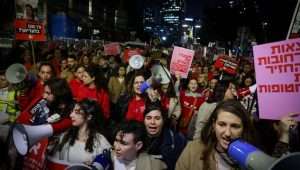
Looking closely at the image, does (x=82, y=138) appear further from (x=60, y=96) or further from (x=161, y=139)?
(x=60, y=96)

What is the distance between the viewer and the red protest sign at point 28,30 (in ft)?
34.6

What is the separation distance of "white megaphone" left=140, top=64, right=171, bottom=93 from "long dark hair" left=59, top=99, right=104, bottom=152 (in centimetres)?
178

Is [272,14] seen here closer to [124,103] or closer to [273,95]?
[124,103]

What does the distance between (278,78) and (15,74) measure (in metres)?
4.54

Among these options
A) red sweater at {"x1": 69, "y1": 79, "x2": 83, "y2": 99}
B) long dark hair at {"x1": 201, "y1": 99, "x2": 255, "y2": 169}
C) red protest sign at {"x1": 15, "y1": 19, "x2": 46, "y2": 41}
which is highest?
red protest sign at {"x1": 15, "y1": 19, "x2": 46, "y2": 41}

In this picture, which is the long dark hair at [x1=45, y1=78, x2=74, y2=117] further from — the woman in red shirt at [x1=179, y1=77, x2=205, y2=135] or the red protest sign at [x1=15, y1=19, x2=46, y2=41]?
the red protest sign at [x1=15, y1=19, x2=46, y2=41]

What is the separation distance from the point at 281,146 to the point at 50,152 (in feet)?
7.13

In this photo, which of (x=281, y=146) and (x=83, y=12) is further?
(x=83, y=12)

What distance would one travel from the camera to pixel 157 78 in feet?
23.7

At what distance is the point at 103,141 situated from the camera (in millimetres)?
4598

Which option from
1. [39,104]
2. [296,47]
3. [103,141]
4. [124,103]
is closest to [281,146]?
[296,47]

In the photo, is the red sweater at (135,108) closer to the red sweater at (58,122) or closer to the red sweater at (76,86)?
the red sweater at (76,86)

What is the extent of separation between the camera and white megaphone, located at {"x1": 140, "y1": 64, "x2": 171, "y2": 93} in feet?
21.8

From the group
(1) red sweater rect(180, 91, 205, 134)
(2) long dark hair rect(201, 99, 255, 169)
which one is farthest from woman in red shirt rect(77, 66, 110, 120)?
(2) long dark hair rect(201, 99, 255, 169)
